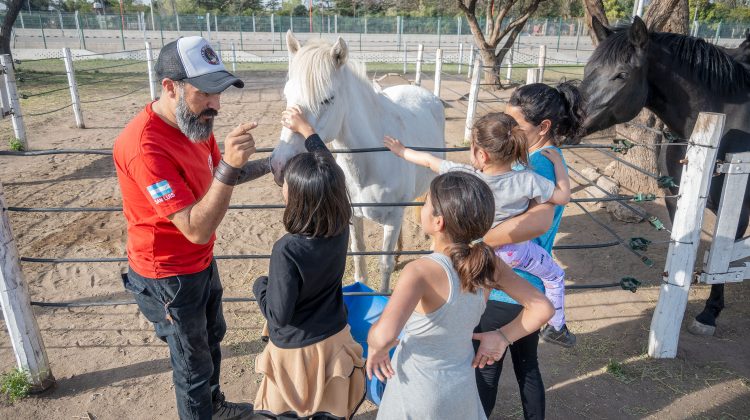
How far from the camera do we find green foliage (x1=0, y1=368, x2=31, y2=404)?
2717 millimetres

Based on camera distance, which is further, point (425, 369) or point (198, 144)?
point (198, 144)

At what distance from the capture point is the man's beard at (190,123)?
1.83m

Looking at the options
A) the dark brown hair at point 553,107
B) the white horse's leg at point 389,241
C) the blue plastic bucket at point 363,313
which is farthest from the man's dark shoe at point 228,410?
the dark brown hair at point 553,107

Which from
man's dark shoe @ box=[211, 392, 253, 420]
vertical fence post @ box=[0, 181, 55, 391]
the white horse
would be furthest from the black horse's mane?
vertical fence post @ box=[0, 181, 55, 391]

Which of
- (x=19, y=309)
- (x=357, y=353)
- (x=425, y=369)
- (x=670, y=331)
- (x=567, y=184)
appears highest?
(x=567, y=184)

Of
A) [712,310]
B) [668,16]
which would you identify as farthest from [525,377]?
[668,16]

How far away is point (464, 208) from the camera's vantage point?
1396 mm

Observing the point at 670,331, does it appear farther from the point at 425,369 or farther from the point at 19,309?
the point at 19,309

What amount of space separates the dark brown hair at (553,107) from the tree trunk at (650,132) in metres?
4.10

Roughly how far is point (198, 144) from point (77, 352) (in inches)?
87.3

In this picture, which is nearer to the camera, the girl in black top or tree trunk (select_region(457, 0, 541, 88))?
the girl in black top

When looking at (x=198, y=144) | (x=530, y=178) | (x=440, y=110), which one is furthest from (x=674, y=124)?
(x=198, y=144)

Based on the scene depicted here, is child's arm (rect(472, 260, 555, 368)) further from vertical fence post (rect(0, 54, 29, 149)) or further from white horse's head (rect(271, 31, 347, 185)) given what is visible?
vertical fence post (rect(0, 54, 29, 149))

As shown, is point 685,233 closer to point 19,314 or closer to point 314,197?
point 314,197
